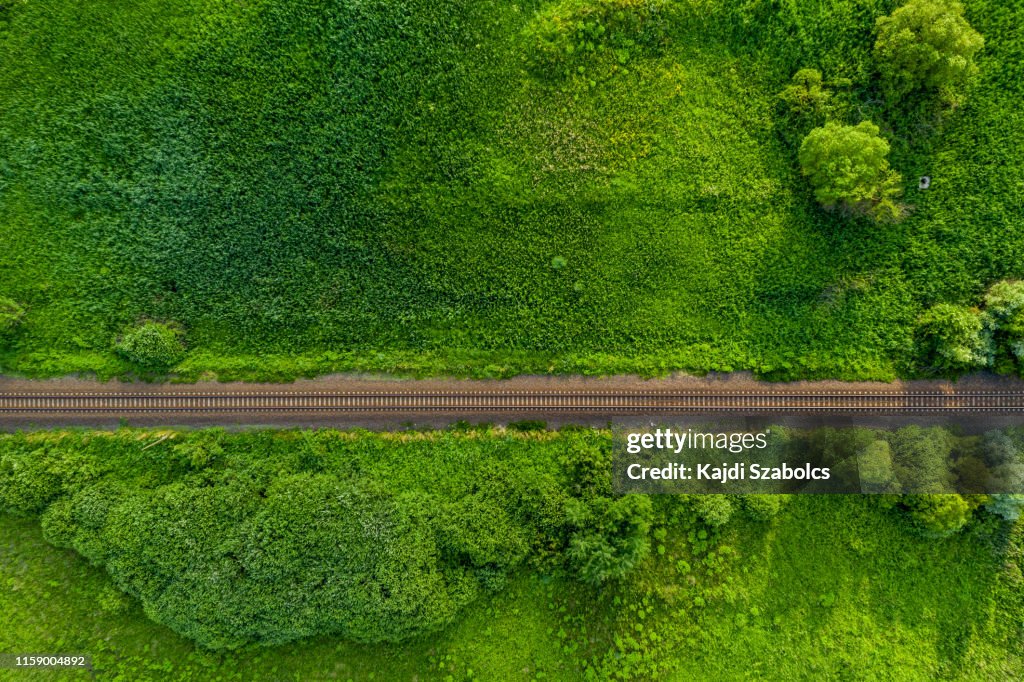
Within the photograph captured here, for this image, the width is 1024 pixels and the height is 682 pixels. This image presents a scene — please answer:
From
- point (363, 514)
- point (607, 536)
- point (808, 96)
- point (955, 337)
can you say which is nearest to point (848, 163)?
point (808, 96)

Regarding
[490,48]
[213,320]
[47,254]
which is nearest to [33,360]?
[47,254]

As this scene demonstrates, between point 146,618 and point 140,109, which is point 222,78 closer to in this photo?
point 140,109

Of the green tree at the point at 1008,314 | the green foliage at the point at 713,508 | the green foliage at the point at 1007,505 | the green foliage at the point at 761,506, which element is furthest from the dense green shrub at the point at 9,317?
the green foliage at the point at 1007,505

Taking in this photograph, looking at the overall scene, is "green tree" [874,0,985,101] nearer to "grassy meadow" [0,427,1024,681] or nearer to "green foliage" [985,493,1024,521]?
"grassy meadow" [0,427,1024,681]

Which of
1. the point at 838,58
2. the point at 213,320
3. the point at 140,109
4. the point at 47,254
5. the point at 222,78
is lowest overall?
the point at 213,320

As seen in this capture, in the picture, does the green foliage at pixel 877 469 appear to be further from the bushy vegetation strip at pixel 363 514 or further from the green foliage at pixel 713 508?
the green foliage at pixel 713 508

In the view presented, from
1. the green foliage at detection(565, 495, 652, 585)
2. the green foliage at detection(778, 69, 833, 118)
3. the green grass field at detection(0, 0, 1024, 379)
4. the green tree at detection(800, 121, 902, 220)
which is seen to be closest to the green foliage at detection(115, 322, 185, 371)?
the green grass field at detection(0, 0, 1024, 379)
